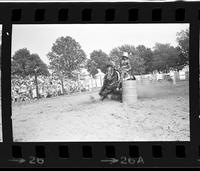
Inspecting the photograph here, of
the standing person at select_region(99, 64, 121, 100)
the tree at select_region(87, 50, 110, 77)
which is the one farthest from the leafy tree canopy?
the standing person at select_region(99, 64, 121, 100)

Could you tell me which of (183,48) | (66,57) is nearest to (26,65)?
(66,57)

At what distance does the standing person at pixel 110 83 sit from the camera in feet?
15.1

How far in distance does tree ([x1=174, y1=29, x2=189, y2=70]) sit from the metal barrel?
60 cm

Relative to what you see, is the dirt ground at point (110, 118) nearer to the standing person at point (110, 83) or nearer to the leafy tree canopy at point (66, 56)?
the standing person at point (110, 83)

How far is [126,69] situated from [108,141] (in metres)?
0.90

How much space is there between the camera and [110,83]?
4.59 meters

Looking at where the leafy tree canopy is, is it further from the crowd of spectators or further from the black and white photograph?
the crowd of spectators

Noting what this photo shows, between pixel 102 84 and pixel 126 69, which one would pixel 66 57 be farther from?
pixel 126 69

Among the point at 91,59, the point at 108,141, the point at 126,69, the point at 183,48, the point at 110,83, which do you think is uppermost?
the point at 183,48

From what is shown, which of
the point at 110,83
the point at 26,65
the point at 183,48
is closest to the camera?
the point at 183,48

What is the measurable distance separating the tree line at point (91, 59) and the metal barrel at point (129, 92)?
6.4 inches

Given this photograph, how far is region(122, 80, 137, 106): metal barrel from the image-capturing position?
15.0 ft

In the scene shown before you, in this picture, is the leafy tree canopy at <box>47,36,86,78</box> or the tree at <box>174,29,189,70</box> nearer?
the tree at <box>174,29,189,70</box>

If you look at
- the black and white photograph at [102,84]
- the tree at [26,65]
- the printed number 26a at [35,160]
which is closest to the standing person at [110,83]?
the black and white photograph at [102,84]
